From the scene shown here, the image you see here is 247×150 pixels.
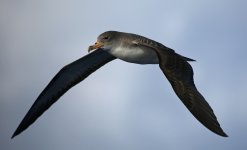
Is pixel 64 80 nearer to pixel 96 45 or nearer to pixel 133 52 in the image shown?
pixel 96 45

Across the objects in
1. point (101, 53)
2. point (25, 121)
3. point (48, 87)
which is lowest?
point (25, 121)

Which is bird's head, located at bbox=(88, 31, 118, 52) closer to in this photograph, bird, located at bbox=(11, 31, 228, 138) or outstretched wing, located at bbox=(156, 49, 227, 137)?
bird, located at bbox=(11, 31, 228, 138)

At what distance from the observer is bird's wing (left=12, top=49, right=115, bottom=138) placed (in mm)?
23344

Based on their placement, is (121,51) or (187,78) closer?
(187,78)

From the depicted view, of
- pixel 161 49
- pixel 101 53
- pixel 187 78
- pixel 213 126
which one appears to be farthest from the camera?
pixel 101 53

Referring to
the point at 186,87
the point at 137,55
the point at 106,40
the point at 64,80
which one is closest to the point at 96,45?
the point at 106,40

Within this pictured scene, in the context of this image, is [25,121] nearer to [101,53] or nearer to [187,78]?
[101,53]

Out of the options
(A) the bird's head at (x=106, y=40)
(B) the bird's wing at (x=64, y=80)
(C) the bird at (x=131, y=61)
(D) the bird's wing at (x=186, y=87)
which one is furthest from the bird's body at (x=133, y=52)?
(B) the bird's wing at (x=64, y=80)

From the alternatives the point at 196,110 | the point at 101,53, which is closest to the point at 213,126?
the point at 196,110

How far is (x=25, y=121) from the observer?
76.4 feet

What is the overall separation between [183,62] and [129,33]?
3.51 meters

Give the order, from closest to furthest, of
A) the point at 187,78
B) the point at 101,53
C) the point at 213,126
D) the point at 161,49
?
the point at 213,126 → the point at 187,78 → the point at 161,49 → the point at 101,53

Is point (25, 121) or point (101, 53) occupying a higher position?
point (101, 53)

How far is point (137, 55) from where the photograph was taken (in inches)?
800
